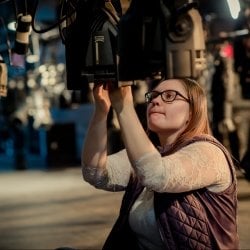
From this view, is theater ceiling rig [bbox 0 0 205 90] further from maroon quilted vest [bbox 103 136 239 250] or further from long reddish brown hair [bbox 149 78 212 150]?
maroon quilted vest [bbox 103 136 239 250]

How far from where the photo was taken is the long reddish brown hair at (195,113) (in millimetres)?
2842

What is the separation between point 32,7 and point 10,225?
4.31m

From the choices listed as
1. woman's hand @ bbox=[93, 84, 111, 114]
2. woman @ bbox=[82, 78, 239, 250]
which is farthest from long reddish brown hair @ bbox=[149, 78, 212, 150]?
woman's hand @ bbox=[93, 84, 111, 114]

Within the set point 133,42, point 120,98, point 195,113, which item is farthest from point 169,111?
point 133,42

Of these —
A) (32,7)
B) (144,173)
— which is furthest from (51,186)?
(144,173)

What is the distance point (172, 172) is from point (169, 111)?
370 millimetres

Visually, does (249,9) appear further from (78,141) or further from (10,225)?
(78,141)

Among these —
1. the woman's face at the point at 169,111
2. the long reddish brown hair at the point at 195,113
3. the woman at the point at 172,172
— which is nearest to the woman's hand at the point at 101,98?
the woman at the point at 172,172

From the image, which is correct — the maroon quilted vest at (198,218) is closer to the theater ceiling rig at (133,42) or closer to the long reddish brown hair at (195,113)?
the long reddish brown hair at (195,113)

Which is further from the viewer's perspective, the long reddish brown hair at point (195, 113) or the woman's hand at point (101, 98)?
the woman's hand at point (101, 98)

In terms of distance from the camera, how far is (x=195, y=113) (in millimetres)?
2879

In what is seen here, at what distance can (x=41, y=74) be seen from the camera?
459 inches

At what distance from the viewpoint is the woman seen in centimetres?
258

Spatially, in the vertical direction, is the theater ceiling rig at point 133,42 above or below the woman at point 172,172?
above
